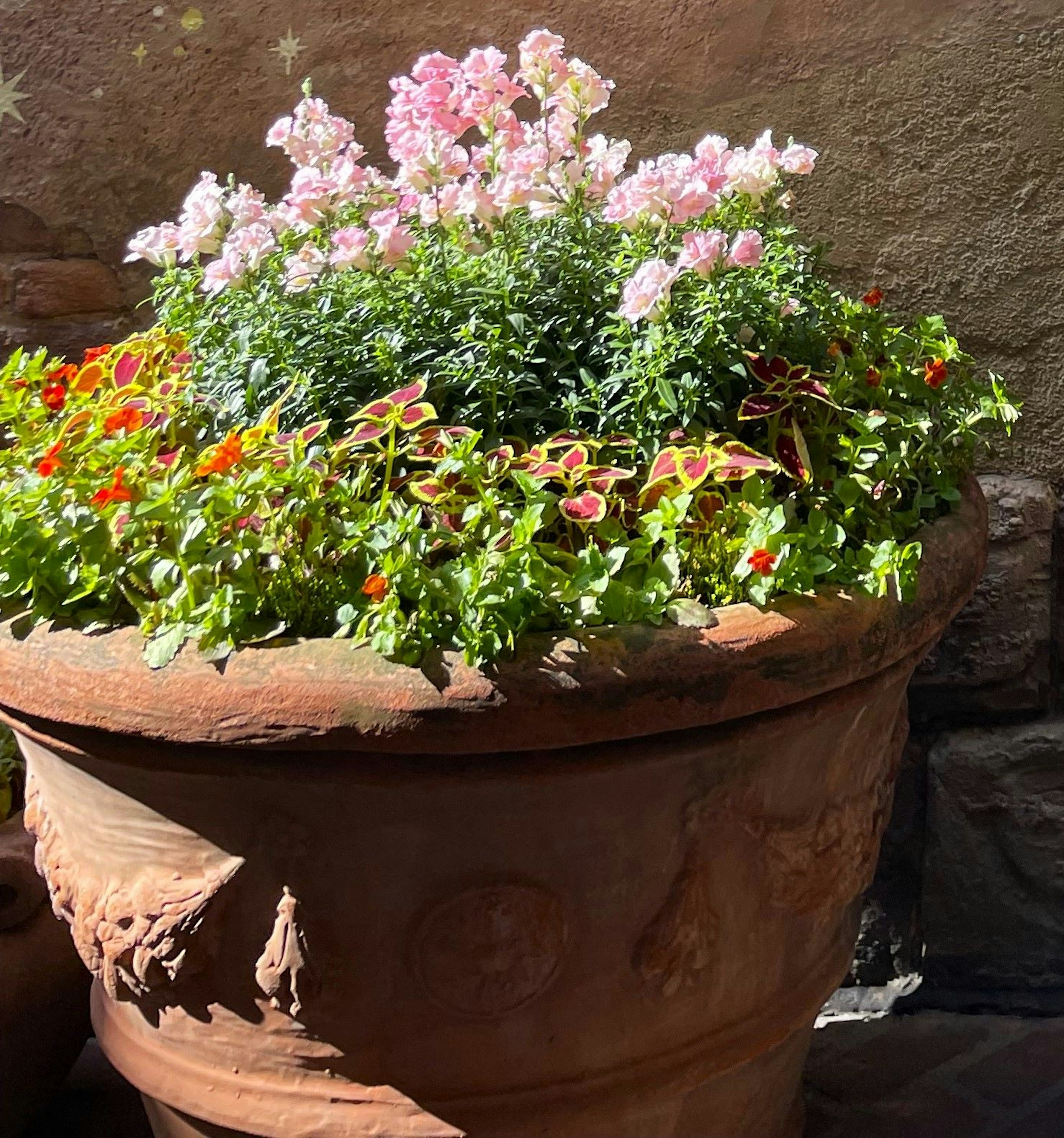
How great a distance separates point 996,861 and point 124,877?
166cm

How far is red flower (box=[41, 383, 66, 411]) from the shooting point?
1671 mm

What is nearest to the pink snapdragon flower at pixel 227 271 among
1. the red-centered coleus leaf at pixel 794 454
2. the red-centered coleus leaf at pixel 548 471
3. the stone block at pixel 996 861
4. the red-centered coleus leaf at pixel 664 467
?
the red-centered coleus leaf at pixel 548 471

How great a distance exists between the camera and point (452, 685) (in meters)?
1.15

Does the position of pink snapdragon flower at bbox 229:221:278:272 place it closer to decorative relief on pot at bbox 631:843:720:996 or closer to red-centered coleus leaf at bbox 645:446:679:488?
red-centered coleus leaf at bbox 645:446:679:488

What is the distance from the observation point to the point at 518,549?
1.24 meters

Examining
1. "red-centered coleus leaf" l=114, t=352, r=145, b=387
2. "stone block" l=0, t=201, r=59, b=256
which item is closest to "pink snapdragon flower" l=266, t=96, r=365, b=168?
"red-centered coleus leaf" l=114, t=352, r=145, b=387

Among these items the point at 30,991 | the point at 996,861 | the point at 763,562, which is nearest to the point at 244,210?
the point at 763,562

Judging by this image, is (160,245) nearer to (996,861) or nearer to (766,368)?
(766,368)

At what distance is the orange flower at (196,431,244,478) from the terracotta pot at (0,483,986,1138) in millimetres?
202

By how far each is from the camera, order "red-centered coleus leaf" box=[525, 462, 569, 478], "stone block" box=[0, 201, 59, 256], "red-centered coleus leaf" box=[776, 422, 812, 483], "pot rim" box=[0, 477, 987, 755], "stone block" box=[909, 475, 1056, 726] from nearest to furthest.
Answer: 1. "pot rim" box=[0, 477, 987, 755]
2. "red-centered coleus leaf" box=[525, 462, 569, 478]
3. "red-centered coleus leaf" box=[776, 422, 812, 483]
4. "stone block" box=[909, 475, 1056, 726]
5. "stone block" box=[0, 201, 59, 256]

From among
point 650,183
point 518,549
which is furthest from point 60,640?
point 650,183

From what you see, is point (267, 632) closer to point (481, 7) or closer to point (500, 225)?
point (500, 225)

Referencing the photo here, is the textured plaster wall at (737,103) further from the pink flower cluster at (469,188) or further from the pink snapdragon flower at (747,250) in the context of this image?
the pink snapdragon flower at (747,250)

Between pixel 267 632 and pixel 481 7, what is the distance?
4.66ft
